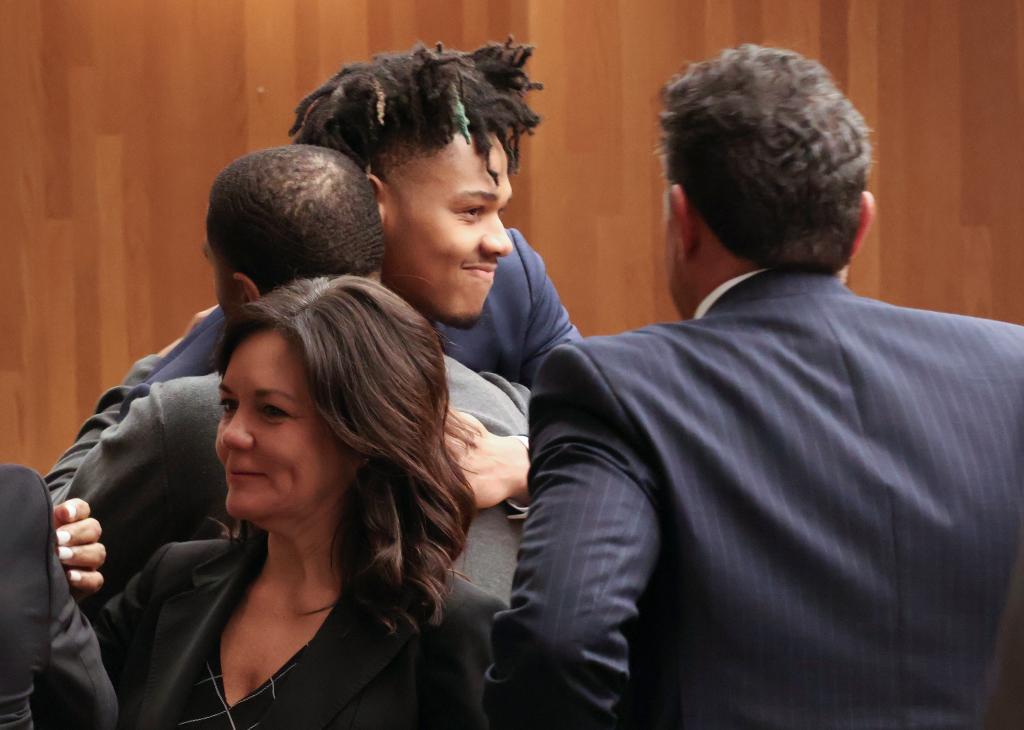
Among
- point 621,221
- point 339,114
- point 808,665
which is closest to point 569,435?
point 808,665

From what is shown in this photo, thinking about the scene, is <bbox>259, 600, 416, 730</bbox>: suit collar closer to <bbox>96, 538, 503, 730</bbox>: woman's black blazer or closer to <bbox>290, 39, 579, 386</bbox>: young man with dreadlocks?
<bbox>96, 538, 503, 730</bbox>: woman's black blazer

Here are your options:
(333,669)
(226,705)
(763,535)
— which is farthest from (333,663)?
(763,535)

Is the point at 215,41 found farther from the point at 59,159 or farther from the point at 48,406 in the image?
the point at 48,406

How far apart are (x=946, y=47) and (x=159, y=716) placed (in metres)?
3.38

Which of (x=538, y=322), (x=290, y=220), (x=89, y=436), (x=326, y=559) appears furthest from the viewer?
(x=538, y=322)

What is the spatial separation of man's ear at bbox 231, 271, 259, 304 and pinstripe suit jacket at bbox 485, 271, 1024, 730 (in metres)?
0.68

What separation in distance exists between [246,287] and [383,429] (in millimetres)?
412

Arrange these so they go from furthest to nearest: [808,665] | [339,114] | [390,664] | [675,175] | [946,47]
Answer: [946,47], [339,114], [390,664], [675,175], [808,665]

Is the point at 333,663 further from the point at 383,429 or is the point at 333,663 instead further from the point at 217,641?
the point at 383,429

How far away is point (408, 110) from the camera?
227 cm

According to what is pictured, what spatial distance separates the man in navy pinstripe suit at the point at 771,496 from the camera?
4.33 ft

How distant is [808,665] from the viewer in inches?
52.0

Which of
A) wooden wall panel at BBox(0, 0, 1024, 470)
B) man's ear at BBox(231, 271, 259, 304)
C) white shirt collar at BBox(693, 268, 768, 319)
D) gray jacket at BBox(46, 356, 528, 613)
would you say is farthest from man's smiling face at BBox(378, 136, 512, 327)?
wooden wall panel at BBox(0, 0, 1024, 470)

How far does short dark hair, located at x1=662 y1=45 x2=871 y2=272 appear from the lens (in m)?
1.42
